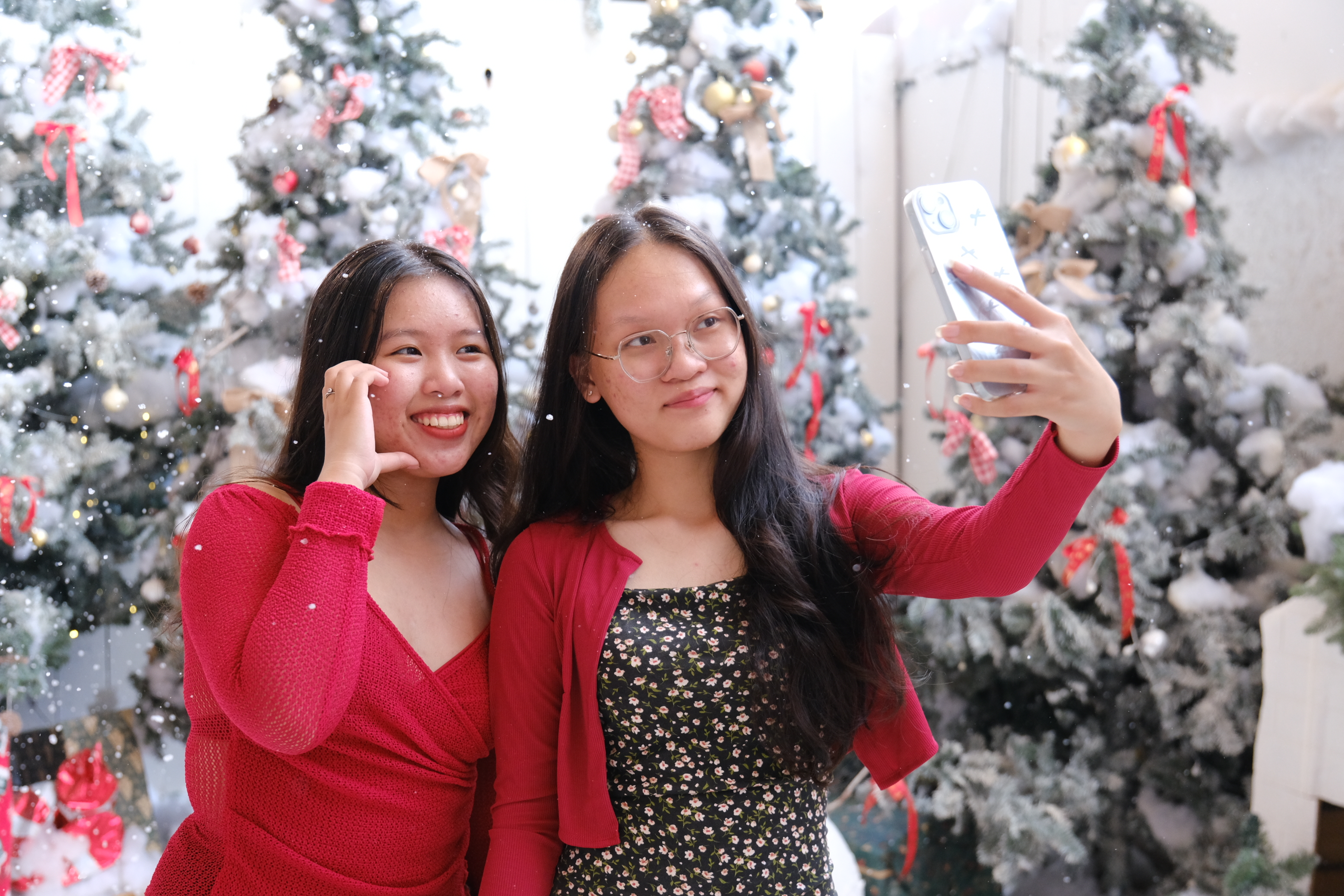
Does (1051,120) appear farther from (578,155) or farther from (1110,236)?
(578,155)

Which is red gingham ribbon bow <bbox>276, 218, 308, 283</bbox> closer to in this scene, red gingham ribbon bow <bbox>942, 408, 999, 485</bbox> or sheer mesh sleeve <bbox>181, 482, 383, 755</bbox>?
sheer mesh sleeve <bbox>181, 482, 383, 755</bbox>

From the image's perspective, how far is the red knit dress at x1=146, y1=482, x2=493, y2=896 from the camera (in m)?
1.07

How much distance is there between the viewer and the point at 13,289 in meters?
2.60

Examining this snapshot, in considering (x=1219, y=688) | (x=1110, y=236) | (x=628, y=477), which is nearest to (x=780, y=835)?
(x=628, y=477)

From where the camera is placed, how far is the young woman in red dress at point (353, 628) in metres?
1.09

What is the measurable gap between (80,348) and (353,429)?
6.69ft

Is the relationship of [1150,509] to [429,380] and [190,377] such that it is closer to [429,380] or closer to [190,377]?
[429,380]

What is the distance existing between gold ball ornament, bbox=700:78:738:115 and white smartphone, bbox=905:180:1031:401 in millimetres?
1712

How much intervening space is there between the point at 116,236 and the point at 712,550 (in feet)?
7.83

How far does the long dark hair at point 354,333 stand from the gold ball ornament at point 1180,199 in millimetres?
1653

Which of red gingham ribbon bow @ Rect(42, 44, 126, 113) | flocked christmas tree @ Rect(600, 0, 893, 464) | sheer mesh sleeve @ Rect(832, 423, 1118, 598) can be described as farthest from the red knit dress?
red gingham ribbon bow @ Rect(42, 44, 126, 113)

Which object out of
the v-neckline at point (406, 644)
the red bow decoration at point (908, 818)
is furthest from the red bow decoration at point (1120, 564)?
the v-neckline at point (406, 644)

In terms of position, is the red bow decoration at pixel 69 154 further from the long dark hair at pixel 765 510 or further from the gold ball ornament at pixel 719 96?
the long dark hair at pixel 765 510

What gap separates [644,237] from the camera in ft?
4.05
